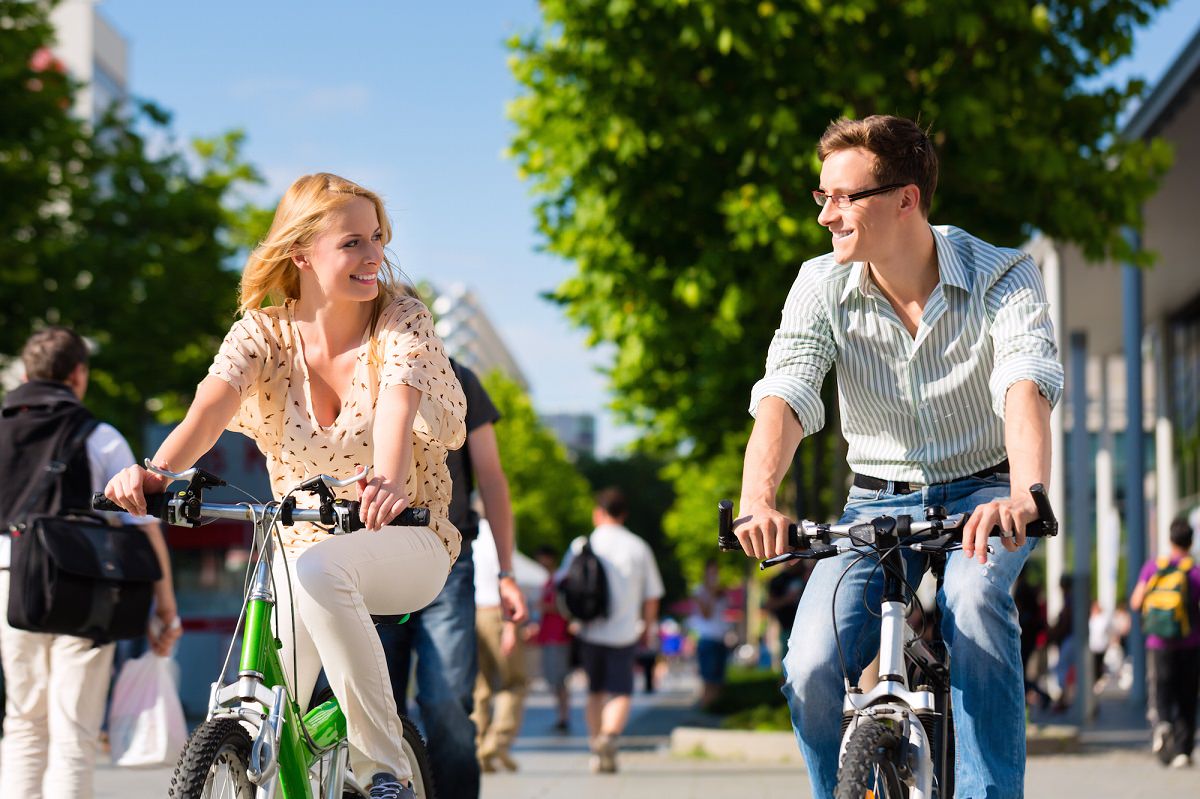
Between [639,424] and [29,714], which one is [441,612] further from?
[639,424]

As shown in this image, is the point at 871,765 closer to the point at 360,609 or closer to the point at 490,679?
the point at 360,609

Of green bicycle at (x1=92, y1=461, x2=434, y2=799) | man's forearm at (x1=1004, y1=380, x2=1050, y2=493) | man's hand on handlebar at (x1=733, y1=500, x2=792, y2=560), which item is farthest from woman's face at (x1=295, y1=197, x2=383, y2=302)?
man's forearm at (x1=1004, y1=380, x2=1050, y2=493)

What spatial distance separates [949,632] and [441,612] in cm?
220

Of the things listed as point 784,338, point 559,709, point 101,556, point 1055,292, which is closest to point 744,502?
point 784,338

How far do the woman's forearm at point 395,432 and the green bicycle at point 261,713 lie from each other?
13 cm

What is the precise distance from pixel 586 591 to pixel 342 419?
7915mm

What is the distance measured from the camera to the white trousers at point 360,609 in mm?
3828

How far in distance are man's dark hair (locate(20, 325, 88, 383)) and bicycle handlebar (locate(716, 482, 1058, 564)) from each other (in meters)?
Result: 3.68

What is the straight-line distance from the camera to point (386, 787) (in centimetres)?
408

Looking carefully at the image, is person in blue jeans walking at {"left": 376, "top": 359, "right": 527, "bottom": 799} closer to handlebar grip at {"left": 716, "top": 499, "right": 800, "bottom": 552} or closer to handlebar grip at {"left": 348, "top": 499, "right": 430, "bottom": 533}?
handlebar grip at {"left": 348, "top": 499, "right": 430, "bottom": 533}

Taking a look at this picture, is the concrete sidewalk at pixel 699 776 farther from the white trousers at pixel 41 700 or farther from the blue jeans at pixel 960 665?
the blue jeans at pixel 960 665

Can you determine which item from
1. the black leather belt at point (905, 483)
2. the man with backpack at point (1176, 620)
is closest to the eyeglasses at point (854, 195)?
the black leather belt at point (905, 483)

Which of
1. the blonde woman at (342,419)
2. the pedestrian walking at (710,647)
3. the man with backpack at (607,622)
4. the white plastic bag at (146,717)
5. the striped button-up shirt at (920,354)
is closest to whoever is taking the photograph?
the blonde woman at (342,419)

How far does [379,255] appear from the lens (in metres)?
4.24
